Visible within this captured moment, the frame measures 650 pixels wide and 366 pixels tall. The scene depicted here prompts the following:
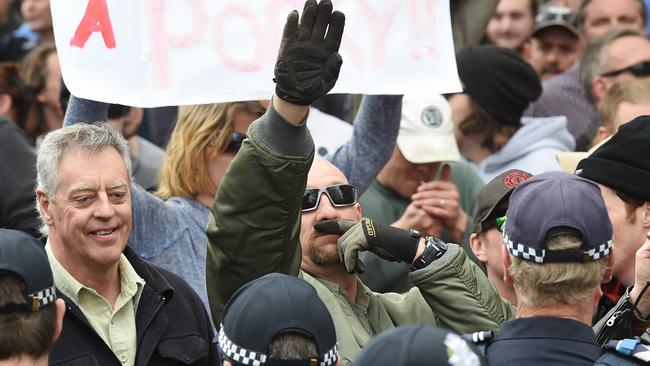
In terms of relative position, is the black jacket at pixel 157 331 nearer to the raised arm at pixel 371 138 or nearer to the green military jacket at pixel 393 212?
the raised arm at pixel 371 138

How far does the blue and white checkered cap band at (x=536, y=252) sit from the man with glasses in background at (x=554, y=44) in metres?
5.33

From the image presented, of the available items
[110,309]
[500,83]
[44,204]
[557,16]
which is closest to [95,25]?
[44,204]

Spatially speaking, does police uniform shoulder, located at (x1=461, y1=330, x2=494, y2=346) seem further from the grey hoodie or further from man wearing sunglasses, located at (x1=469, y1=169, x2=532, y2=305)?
the grey hoodie

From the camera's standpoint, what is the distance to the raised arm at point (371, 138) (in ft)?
18.2

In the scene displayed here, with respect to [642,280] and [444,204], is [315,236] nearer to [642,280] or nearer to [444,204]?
[642,280]

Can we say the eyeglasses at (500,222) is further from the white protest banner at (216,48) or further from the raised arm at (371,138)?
the raised arm at (371,138)

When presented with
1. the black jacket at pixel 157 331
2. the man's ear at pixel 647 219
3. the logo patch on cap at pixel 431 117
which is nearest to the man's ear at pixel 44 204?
the black jacket at pixel 157 331

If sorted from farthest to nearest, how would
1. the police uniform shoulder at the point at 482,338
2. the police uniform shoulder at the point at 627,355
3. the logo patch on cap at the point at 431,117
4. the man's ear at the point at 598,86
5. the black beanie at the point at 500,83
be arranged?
the man's ear at the point at 598,86 < the black beanie at the point at 500,83 < the logo patch on cap at the point at 431,117 < the police uniform shoulder at the point at 482,338 < the police uniform shoulder at the point at 627,355

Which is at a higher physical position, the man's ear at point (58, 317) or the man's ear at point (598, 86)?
the man's ear at point (58, 317)

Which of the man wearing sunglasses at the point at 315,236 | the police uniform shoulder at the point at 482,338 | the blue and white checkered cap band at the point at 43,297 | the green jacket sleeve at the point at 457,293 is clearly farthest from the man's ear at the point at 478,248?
the blue and white checkered cap band at the point at 43,297

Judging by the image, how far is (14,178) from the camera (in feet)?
19.9

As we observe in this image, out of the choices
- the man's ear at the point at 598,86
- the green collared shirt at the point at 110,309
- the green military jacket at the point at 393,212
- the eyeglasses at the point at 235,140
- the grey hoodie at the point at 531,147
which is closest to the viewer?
A: the green collared shirt at the point at 110,309

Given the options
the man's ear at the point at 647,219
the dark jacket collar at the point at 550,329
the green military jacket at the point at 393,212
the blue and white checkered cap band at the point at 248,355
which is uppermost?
the blue and white checkered cap band at the point at 248,355

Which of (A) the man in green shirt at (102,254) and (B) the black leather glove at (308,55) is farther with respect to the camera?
(A) the man in green shirt at (102,254)
